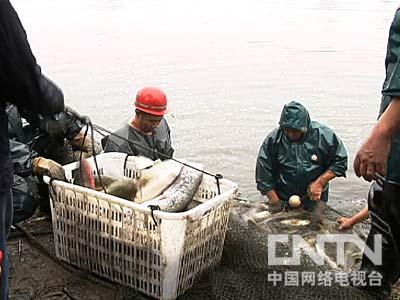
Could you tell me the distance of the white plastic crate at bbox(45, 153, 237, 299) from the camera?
3.46m

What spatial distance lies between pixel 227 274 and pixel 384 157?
1524 millimetres

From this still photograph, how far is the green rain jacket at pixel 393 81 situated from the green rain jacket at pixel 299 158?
225 cm

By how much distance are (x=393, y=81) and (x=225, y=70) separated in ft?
44.2

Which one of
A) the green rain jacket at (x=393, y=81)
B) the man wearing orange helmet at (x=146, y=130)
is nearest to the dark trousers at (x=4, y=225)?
the green rain jacket at (x=393, y=81)

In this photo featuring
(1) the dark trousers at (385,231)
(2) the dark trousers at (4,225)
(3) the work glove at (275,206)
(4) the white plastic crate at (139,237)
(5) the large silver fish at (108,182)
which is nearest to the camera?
(2) the dark trousers at (4,225)

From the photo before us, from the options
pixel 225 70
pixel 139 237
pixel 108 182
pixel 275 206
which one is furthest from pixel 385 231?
pixel 225 70

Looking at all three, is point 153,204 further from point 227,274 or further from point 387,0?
point 387,0

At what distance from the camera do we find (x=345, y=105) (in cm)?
1272

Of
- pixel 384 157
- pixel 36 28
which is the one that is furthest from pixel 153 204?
pixel 36 28

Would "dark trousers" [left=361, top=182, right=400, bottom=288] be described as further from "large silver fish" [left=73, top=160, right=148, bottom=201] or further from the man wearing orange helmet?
the man wearing orange helmet

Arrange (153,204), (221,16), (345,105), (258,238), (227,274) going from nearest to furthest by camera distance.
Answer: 1. (153,204)
2. (227,274)
3. (258,238)
4. (345,105)
5. (221,16)

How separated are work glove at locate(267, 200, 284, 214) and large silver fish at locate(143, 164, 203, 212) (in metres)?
1.78

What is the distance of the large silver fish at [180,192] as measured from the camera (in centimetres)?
380

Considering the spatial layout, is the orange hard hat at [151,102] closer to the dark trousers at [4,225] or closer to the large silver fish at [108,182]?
the large silver fish at [108,182]
